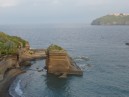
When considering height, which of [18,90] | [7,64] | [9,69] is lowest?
[18,90]

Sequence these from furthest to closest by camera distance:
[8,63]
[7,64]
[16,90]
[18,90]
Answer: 1. [8,63]
2. [7,64]
3. [18,90]
4. [16,90]

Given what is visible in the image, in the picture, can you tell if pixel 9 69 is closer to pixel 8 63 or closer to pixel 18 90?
pixel 8 63

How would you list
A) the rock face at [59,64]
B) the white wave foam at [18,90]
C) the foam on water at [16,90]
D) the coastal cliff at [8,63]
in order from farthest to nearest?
the rock face at [59,64] < the coastal cliff at [8,63] < the white wave foam at [18,90] < the foam on water at [16,90]

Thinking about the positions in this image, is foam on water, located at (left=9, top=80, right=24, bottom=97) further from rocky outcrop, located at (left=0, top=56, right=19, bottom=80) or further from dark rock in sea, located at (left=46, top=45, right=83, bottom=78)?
dark rock in sea, located at (left=46, top=45, right=83, bottom=78)

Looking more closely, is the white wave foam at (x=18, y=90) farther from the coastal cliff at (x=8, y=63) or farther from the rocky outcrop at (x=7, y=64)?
the rocky outcrop at (x=7, y=64)

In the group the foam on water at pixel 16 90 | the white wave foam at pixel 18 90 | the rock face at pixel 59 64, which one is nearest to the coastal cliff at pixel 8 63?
the foam on water at pixel 16 90

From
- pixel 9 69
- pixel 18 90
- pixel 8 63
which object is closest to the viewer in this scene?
pixel 18 90

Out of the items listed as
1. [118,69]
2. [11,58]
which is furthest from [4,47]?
[118,69]

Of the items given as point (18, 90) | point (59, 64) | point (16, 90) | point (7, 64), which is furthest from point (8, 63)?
point (16, 90)

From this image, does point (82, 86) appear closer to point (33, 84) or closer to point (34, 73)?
point (33, 84)

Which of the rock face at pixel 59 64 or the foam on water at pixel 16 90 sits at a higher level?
the rock face at pixel 59 64

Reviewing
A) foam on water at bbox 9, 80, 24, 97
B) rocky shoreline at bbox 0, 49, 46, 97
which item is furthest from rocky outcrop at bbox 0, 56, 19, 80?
foam on water at bbox 9, 80, 24, 97
